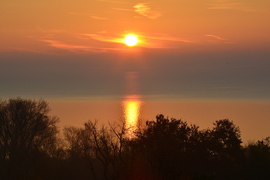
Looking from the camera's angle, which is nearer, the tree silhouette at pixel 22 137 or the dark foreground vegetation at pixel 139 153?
the dark foreground vegetation at pixel 139 153

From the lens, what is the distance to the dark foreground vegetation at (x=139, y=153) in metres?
26.9

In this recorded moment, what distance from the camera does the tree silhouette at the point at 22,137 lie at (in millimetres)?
37719

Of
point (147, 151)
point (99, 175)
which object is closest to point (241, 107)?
point (99, 175)

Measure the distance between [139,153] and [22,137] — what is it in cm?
1493

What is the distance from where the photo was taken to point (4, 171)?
36.9 m

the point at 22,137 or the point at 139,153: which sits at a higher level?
the point at 22,137

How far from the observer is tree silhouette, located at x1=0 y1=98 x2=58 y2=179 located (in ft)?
124

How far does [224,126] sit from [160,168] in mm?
12751

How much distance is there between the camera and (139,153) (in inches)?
1221

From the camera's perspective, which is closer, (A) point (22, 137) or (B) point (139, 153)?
(B) point (139, 153)

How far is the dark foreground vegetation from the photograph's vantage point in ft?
88.3

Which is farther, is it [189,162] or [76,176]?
[76,176]

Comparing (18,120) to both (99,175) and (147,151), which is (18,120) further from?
(147,151)

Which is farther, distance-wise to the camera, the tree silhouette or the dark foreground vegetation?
the tree silhouette
